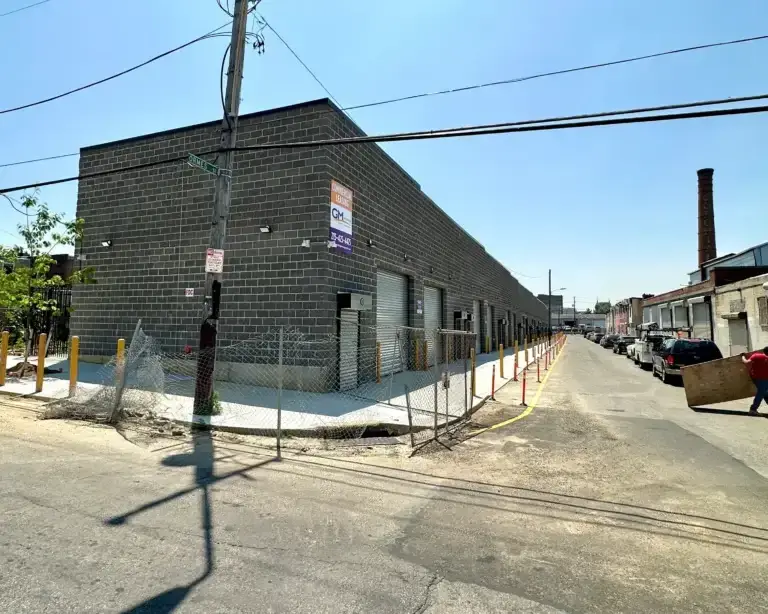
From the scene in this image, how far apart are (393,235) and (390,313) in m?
2.78

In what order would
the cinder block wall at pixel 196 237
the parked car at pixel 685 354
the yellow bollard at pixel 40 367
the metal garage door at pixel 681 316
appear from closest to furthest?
the yellow bollard at pixel 40 367 < the cinder block wall at pixel 196 237 < the parked car at pixel 685 354 < the metal garage door at pixel 681 316

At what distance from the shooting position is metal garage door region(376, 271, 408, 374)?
50.3 feet

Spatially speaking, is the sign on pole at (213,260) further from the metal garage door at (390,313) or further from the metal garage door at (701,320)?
the metal garage door at (701,320)

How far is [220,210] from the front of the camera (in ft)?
30.6

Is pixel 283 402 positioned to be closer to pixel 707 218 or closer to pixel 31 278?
pixel 31 278

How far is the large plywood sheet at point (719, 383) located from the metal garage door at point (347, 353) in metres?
8.63

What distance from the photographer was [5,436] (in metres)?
7.11

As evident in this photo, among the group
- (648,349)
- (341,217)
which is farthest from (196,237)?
(648,349)

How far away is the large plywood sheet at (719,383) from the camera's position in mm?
11531

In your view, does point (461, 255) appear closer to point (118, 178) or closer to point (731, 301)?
point (731, 301)

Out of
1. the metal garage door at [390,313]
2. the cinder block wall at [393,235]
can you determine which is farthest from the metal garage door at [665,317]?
the metal garage door at [390,313]

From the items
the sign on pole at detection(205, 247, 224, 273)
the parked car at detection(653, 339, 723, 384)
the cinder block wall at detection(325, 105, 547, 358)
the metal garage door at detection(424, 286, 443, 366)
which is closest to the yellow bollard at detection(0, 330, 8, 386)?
the sign on pole at detection(205, 247, 224, 273)

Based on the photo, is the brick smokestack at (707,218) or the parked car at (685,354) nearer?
the parked car at (685,354)

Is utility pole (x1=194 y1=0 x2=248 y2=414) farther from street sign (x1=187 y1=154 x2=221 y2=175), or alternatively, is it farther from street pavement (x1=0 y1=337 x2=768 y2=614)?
street pavement (x1=0 y1=337 x2=768 y2=614)
